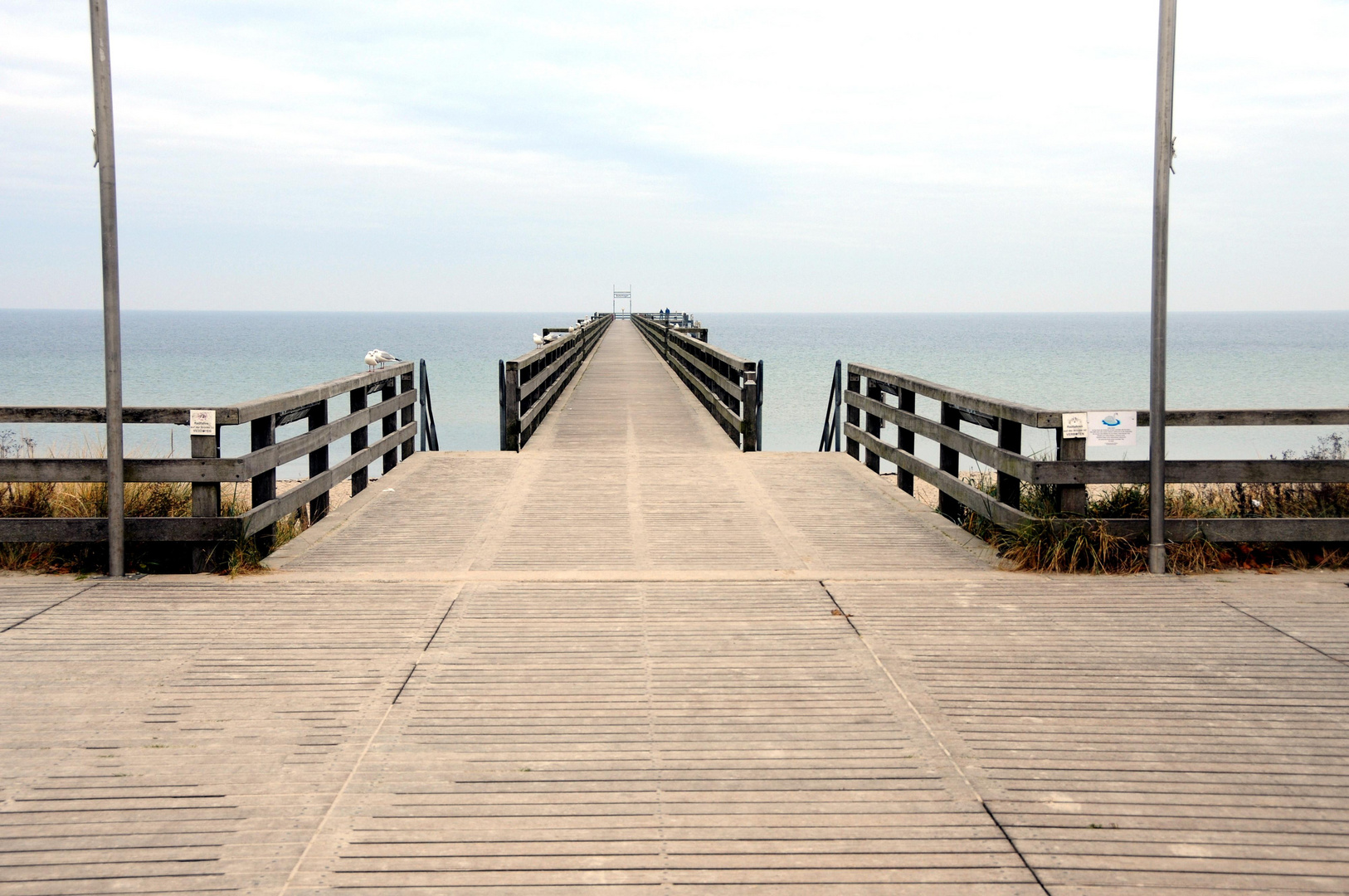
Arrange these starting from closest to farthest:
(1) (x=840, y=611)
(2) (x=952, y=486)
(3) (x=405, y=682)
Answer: (3) (x=405, y=682)
(1) (x=840, y=611)
(2) (x=952, y=486)

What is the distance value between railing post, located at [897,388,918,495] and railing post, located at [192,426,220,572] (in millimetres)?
5290

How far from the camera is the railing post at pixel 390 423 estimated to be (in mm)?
10789

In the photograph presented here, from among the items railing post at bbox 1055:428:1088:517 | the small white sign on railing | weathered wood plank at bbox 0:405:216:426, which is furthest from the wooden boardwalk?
weathered wood plank at bbox 0:405:216:426

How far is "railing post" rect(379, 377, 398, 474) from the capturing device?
35.4 feet

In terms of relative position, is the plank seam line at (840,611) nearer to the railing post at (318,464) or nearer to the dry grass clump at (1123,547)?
the dry grass clump at (1123,547)

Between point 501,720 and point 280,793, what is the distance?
2.92 ft

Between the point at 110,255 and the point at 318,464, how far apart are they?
2678 mm

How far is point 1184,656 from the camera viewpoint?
5.03m

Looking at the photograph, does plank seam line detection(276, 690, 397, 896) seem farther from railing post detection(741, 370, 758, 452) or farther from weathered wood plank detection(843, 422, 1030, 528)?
railing post detection(741, 370, 758, 452)

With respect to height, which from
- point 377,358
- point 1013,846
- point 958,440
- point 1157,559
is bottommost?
point 1013,846

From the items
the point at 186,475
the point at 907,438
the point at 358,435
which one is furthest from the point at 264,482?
the point at 907,438

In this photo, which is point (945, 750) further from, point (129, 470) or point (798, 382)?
point (798, 382)

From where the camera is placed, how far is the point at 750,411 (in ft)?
39.0

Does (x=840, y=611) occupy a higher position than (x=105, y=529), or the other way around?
(x=105, y=529)
